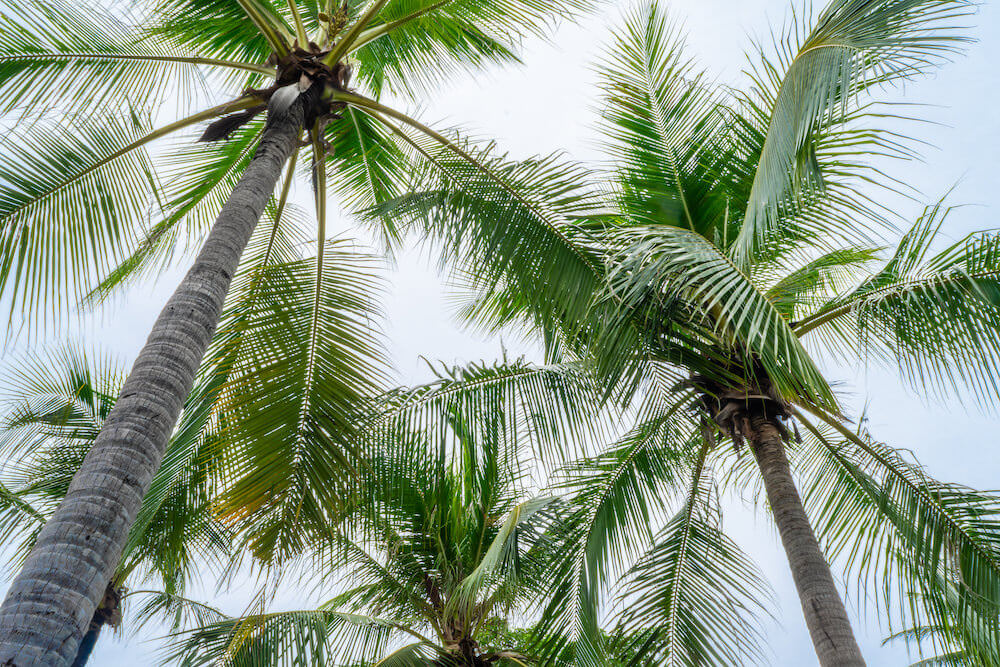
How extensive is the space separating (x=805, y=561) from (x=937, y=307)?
1.98 meters

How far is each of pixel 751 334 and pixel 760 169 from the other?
1159 millimetres

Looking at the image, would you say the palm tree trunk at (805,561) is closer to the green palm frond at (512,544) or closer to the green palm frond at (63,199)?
A: the green palm frond at (512,544)

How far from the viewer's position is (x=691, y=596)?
625 centimetres

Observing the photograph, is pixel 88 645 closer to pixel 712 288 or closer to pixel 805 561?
pixel 805 561

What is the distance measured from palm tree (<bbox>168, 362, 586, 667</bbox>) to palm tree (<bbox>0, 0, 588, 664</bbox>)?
151 centimetres

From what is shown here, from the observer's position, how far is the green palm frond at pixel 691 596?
5977 millimetres

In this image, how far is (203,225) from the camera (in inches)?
288

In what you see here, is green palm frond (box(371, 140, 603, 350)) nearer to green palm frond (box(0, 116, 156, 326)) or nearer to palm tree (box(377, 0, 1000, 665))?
palm tree (box(377, 0, 1000, 665))

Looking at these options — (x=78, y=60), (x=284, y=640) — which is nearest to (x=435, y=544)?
(x=284, y=640)

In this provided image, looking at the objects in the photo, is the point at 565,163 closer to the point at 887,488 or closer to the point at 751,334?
the point at 751,334

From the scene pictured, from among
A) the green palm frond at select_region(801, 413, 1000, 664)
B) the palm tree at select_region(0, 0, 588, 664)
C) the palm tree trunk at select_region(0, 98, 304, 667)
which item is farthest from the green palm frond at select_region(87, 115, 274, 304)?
the green palm frond at select_region(801, 413, 1000, 664)

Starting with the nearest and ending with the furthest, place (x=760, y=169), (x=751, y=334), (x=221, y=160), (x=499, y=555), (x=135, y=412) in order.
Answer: (x=135, y=412) < (x=751, y=334) < (x=760, y=169) < (x=499, y=555) < (x=221, y=160)

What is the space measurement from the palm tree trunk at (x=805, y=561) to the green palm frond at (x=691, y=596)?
0.84 metres

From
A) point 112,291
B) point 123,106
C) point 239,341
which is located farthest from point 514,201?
point 112,291
